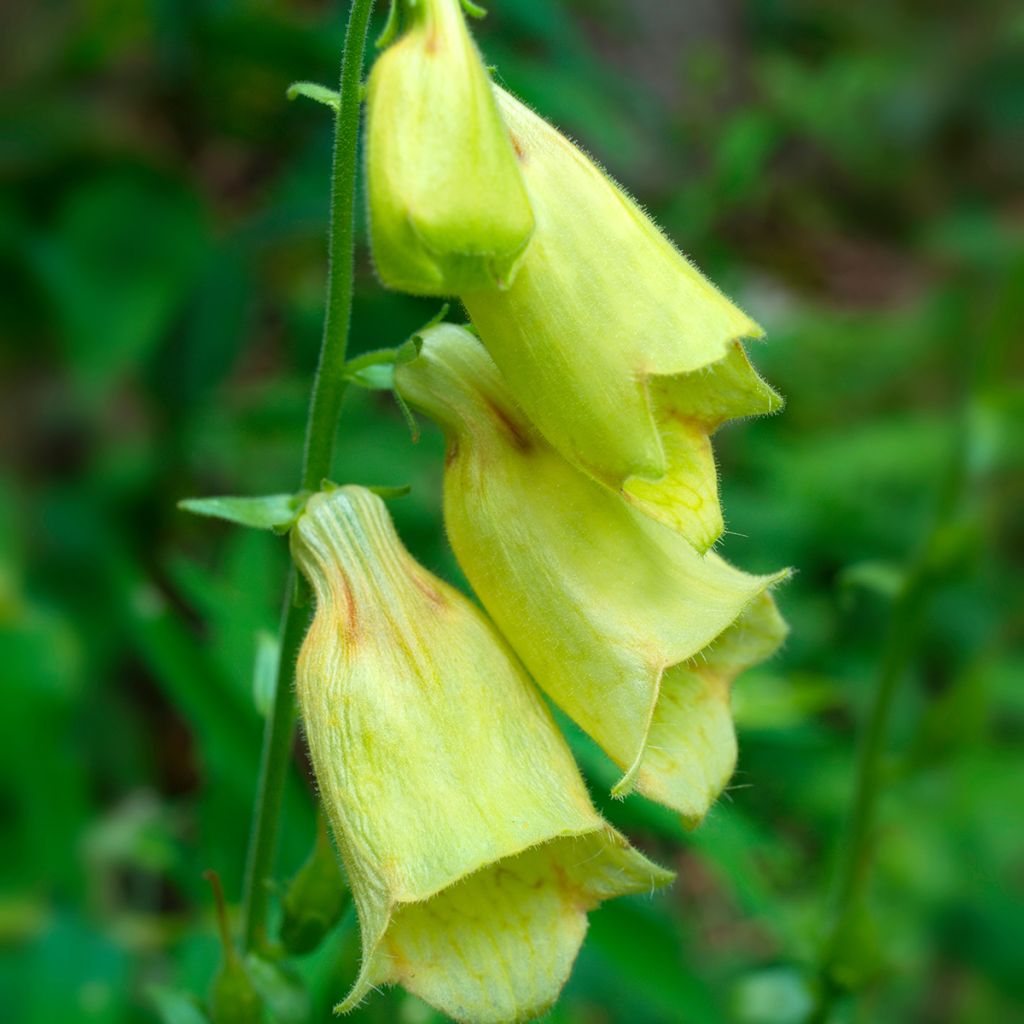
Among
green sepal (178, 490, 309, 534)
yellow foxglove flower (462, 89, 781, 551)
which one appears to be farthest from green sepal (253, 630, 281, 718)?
yellow foxglove flower (462, 89, 781, 551)

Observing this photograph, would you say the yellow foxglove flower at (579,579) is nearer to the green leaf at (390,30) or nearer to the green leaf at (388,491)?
the green leaf at (388,491)

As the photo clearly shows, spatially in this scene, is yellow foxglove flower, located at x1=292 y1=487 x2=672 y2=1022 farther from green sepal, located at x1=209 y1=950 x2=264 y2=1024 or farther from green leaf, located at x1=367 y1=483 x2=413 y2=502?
green sepal, located at x1=209 y1=950 x2=264 y2=1024

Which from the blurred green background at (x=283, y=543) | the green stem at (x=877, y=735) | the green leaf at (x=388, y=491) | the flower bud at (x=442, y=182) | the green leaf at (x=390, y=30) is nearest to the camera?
the flower bud at (x=442, y=182)

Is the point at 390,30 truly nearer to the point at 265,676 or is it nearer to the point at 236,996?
the point at 265,676

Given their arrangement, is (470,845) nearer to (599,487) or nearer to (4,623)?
(599,487)

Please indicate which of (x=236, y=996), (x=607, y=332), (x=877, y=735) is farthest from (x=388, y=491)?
(x=877, y=735)

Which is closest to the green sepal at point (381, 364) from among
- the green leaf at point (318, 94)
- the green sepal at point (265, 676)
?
the green leaf at point (318, 94)

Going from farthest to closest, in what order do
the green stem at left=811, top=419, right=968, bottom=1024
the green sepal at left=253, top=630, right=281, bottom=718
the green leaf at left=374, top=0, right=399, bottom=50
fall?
1. the green stem at left=811, top=419, right=968, bottom=1024
2. the green sepal at left=253, top=630, right=281, bottom=718
3. the green leaf at left=374, top=0, right=399, bottom=50
